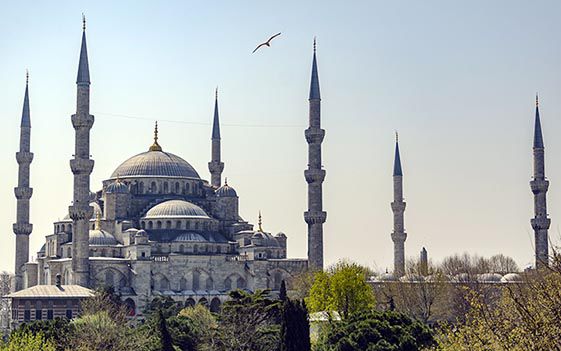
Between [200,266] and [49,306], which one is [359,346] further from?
[200,266]

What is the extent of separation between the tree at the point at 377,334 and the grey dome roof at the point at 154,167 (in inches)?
1357

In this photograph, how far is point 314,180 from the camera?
60.2m

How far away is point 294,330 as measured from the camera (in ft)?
102

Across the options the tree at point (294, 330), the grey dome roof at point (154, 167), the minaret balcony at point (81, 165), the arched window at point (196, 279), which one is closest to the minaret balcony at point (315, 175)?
the arched window at point (196, 279)

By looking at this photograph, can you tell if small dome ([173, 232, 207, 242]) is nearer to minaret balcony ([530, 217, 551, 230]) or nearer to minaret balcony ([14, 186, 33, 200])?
minaret balcony ([14, 186, 33, 200])

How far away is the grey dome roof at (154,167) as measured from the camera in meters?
67.2

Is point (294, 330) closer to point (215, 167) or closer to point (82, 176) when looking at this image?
point (82, 176)

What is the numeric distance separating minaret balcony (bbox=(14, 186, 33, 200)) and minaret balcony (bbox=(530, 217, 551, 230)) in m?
29.4

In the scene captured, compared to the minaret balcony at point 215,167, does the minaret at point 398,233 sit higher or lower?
lower

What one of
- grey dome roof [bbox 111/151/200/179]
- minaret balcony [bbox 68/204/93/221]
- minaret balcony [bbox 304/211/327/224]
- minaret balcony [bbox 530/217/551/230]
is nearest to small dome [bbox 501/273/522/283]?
minaret balcony [bbox 530/217/551/230]

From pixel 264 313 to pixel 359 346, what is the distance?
6.73m

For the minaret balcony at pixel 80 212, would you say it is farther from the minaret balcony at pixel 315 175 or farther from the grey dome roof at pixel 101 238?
the minaret balcony at pixel 315 175

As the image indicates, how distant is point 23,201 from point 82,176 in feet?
27.2

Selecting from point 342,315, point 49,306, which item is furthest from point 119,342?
point 49,306
